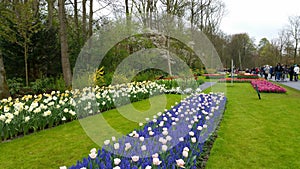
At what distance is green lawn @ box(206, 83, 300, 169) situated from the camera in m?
3.20

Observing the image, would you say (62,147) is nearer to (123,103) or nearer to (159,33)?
(123,103)

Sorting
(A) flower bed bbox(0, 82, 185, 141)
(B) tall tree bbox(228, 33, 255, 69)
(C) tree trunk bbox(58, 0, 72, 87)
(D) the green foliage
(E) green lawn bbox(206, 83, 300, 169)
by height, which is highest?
(B) tall tree bbox(228, 33, 255, 69)

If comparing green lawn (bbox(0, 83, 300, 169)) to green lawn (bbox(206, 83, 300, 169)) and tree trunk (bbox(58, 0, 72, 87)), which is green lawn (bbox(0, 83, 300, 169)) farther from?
tree trunk (bbox(58, 0, 72, 87))

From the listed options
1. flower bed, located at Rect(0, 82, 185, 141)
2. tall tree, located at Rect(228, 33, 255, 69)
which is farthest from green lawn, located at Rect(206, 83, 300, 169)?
tall tree, located at Rect(228, 33, 255, 69)

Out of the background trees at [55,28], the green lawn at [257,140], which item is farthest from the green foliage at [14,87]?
the green lawn at [257,140]

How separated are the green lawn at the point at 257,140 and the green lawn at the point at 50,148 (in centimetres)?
201

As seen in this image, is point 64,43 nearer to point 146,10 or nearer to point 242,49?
point 146,10

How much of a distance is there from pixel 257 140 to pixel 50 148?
12.1 feet

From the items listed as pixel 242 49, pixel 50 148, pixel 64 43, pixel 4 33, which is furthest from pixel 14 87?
pixel 242 49

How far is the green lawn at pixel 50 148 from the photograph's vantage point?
318 cm

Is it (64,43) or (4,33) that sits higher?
(4,33)

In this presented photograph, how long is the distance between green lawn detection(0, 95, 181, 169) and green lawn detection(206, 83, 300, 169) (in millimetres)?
2014

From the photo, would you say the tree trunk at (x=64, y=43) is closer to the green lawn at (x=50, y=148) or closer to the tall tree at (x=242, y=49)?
the green lawn at (x=50, y=148)

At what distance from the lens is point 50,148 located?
146 inches
